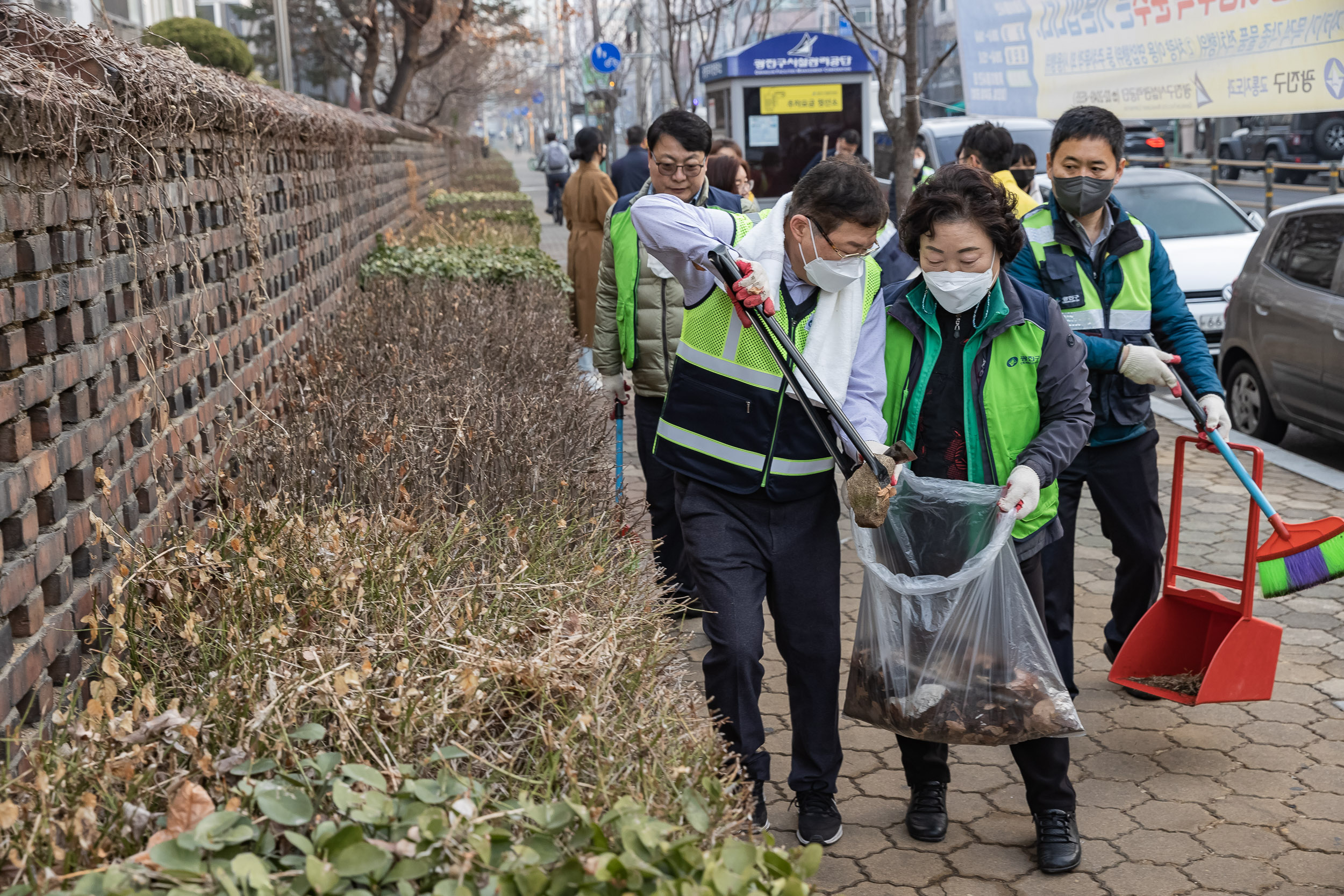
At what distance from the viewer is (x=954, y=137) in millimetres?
→ 18406

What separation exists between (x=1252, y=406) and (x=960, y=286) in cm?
618

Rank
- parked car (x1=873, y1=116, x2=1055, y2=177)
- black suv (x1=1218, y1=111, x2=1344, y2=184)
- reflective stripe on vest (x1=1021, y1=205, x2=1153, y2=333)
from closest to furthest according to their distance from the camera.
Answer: reflective stripe on vest (x1=1021, y1=205, x2=1153, y2=333) < parked car (x1=873, y1=116, x2=1055, y2=177) < black suv (x1=1218, y1=111, x2=1344, y2=184)

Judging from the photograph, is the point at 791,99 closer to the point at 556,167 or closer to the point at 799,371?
the point at 556,167

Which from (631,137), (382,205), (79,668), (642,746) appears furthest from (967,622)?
(631,137)

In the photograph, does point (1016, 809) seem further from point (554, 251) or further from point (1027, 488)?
point (554, 251)

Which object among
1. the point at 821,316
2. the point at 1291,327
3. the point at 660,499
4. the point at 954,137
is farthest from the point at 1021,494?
the point at 954,137

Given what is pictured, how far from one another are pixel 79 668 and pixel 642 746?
1.47 metres

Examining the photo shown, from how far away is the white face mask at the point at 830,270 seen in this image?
131 inches

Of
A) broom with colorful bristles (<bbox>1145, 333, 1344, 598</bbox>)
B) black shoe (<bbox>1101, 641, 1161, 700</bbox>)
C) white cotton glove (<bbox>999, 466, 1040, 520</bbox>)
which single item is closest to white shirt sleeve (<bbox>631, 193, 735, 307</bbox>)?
white cotton glove (<bbox>999, 466, 1040, 520</bbox>)

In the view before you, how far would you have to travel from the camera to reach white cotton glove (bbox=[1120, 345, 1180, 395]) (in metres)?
4.04

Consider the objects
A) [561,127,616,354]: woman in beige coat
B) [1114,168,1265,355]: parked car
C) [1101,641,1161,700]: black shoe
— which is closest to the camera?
[1101,641,1161,700]: black shoe

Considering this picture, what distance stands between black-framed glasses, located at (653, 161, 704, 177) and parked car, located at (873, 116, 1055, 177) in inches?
414

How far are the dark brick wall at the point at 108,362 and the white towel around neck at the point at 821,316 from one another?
1630 mm

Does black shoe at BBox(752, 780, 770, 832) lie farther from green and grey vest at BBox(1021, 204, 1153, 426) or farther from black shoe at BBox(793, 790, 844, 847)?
green and grey vest at BBox(1021, 204, 1153, 426)
